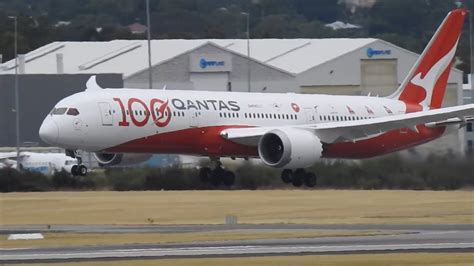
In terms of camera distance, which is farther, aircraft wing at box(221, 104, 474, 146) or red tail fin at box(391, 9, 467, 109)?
red tail fin at box(391, 9, 467, 109)

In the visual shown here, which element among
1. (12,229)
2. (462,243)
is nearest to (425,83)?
(12,229)

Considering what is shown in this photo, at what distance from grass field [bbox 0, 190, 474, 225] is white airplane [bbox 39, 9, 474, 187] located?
182 cm

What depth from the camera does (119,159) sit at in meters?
60.8

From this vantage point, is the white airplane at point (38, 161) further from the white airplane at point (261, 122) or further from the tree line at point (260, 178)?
the white airplane at point (261, 122)

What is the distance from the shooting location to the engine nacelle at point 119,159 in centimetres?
6075

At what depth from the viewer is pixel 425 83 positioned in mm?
65000

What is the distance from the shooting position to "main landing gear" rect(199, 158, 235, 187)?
5938 cm

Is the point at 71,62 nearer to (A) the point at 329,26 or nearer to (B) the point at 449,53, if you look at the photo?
(B) the point at 449,53

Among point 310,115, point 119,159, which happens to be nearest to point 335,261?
point 119,159

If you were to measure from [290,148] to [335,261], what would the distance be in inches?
1097

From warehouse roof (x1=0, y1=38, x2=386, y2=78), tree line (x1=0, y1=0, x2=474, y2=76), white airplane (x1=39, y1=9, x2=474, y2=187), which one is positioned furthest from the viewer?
tree line (x1=0, y1=0, x2=474, y2=76)

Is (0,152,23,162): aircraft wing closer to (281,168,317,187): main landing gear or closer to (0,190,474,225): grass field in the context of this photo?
(0,190,474,225): grass field

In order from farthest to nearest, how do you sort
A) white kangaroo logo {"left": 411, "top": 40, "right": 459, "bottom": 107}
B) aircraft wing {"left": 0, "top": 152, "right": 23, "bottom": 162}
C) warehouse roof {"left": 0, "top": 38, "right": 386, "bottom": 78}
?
warehouse roof {"left": 0, "top": 38, "right": 386, "bottom": 78} → aircraft wing {"left": 0, "top": 152, "right": 23, "bottom": 162} → white kangaroo logo {"left": 411, "top": 40, "right": 459, "bottom": 107}

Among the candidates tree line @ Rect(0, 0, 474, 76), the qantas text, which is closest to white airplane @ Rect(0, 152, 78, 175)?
the qantas text
